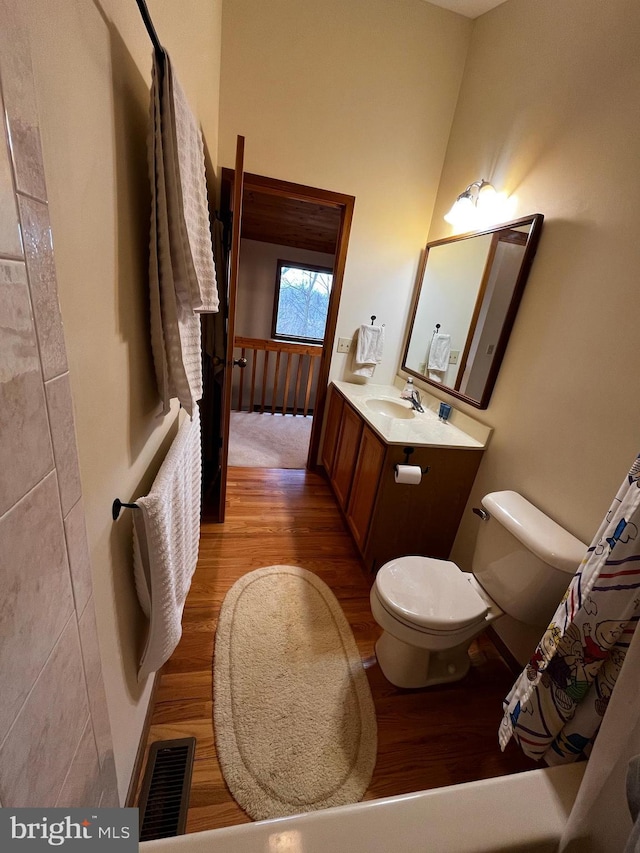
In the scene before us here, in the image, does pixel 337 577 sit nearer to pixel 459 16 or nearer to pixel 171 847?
pixel 171 847

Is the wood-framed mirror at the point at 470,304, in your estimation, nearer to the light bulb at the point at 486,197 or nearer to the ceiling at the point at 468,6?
the light bulb at the point at 486,197

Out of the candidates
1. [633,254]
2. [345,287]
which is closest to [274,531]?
[345,287]

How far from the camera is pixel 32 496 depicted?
1.29ft

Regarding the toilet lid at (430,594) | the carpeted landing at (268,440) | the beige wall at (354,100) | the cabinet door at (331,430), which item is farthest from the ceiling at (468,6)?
the carpeted landing at (268,440)

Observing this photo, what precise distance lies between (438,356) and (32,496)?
219cm

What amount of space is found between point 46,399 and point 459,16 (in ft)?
10.4

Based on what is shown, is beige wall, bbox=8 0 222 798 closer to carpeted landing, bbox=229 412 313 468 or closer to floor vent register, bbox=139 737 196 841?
floor vent register, bbox=139 737 196 841

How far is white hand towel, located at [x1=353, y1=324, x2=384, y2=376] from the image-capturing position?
2.55 meters

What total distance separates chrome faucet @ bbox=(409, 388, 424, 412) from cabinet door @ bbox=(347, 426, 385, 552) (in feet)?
1.61

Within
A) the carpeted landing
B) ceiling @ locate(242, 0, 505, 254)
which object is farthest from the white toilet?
ceiling @ locate(242, 0, 505, 254)

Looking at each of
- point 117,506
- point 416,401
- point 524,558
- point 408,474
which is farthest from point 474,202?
point 117,506

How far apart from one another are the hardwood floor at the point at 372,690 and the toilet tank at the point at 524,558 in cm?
45

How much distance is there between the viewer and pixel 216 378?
2.19m

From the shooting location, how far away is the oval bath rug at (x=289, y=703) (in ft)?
3.49
